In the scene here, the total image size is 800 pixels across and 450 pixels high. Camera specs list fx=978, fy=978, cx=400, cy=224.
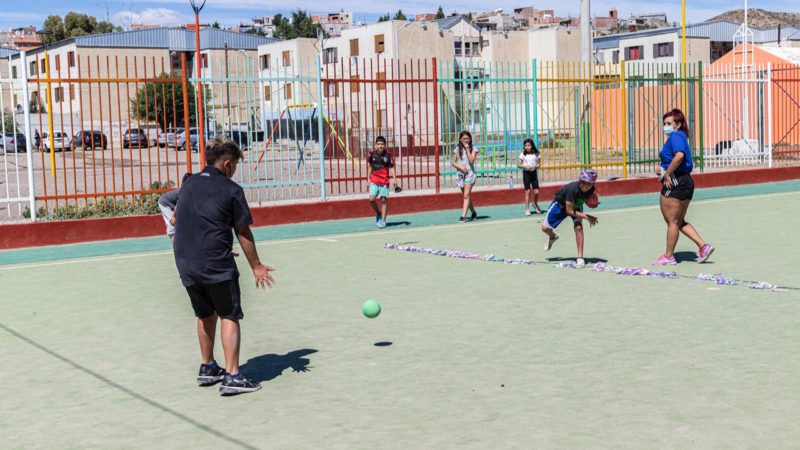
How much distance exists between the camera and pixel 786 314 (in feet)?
26.2

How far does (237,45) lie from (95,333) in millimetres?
79012

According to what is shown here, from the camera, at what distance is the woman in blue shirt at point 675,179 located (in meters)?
10.8

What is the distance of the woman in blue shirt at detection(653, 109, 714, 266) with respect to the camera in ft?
35.5

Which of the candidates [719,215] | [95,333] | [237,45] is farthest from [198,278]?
[237,45]

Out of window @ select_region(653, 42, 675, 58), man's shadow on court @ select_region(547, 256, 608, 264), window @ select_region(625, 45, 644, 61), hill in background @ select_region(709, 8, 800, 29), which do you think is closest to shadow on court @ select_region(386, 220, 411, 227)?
man's shadow on court @ select_region(547, 256, 608, 264)

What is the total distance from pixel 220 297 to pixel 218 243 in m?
0.34

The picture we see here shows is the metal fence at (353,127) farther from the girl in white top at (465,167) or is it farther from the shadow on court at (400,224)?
the shadow on court at (400,224)

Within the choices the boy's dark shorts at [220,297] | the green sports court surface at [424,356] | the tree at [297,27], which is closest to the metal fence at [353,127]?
the green sports court surface at [424,356]

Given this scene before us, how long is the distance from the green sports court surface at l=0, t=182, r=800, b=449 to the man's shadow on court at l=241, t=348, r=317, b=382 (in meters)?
0.03

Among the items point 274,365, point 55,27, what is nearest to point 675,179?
point 274,365

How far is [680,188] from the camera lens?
10.9 metres

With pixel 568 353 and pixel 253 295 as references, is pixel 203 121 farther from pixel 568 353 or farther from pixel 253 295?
pixel 568 353

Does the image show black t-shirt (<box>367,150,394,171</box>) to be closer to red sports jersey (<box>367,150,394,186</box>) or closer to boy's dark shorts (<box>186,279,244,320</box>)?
red sports jersey (<box>367,150,394,186</box>)

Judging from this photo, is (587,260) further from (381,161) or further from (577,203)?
(381,161)
